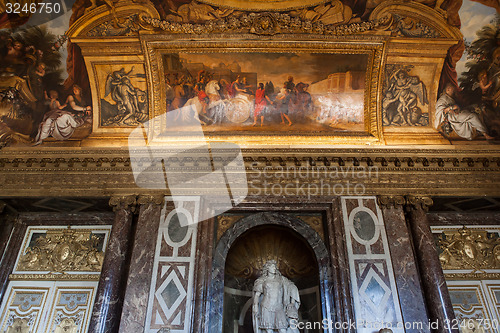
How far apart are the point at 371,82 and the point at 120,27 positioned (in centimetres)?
703

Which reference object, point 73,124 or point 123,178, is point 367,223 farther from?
point 73,124

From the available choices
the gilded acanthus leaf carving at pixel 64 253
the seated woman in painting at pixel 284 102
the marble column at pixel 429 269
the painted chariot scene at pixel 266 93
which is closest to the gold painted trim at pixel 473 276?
the marble column at pixel 429 269

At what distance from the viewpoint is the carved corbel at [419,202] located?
9547 mm

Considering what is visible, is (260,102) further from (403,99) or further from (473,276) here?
(473,276)

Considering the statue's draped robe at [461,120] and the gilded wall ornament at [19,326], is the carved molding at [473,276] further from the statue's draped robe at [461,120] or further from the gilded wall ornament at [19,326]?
the gilded wall ornament at [19,326]

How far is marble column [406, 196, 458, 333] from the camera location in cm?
814

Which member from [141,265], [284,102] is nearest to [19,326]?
[141,265]

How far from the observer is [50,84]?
10695 mm

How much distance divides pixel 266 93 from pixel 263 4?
93.3 inches

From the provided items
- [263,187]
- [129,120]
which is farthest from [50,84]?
[263,187]

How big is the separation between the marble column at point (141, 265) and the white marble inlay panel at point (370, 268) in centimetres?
462

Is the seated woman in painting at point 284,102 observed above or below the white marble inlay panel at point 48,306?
above

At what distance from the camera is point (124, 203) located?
9.71 meters

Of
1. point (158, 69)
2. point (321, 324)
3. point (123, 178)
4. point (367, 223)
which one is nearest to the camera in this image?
point (321, 324)
